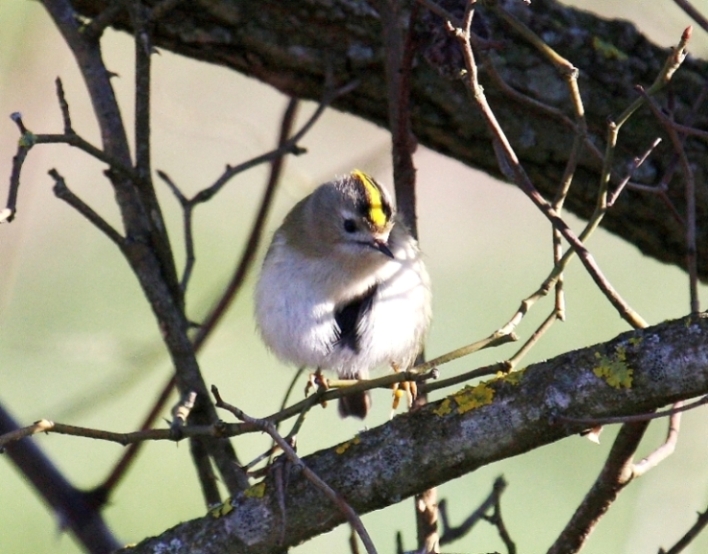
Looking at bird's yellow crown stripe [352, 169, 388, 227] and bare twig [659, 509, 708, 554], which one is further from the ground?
bird's yellow crown stripe [352, 169, 388, 227]

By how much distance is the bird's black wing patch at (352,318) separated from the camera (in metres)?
→ 2.61

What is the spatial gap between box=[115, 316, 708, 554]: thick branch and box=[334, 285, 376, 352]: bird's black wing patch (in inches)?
32.5

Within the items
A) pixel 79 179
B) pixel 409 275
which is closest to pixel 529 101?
pixel 409 275

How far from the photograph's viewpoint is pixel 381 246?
8.56 feet

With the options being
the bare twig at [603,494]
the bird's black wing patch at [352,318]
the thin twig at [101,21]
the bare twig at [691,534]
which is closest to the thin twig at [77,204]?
the thin twig at [101,21]

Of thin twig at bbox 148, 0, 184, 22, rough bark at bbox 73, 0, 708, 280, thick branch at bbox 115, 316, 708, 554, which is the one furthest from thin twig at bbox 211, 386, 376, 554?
rough bark at bbox 73, 0, 708, 280

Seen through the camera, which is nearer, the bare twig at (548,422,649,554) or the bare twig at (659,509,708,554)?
the bare twig at (659,509,708,554)

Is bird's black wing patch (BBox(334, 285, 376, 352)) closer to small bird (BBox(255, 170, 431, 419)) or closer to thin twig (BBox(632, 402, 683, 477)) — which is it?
small bird (BBox(255, 170, 431, 419))

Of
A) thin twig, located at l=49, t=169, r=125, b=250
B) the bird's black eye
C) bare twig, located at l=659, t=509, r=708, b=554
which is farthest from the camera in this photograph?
the bird's black eye

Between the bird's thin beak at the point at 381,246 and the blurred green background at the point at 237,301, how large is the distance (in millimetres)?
2042

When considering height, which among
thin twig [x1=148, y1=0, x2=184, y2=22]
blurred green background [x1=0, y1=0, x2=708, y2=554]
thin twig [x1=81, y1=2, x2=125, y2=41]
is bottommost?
thin twig [x1=148, y1=0, x2=184, y2=22]

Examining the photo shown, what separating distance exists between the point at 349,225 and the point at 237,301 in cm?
256

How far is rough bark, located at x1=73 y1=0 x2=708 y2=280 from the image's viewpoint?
262 centimetres

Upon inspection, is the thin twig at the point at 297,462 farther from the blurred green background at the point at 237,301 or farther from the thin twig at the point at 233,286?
the blurred green background at the point at 237,301
